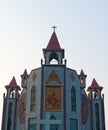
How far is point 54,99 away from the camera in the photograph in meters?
33.5

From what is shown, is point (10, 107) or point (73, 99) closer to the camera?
point (73, 99)

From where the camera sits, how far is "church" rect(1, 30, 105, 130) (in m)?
33.2

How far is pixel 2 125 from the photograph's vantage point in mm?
36031

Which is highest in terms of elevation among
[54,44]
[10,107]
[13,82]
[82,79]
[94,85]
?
[54,44]

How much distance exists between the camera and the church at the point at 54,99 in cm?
3319

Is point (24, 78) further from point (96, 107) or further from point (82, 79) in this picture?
point (96, 107)

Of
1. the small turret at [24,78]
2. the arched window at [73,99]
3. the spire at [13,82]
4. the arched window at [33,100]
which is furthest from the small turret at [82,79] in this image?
the spire at [13,82]

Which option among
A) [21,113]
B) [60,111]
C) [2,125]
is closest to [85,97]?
[60,111]

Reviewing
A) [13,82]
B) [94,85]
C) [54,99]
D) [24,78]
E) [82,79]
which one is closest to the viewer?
[54,99]

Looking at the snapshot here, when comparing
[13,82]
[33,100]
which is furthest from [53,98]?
[13,82]

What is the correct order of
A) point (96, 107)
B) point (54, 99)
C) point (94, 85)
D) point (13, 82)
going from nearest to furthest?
point (54, 99)
point (96, 107)
point (94, 85)
point (13, 82)

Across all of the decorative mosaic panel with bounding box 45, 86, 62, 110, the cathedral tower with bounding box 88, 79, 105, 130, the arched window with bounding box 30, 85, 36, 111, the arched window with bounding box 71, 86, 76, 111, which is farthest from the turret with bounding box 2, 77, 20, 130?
the cathedral tower with bounding box 88, 79, 105, 130

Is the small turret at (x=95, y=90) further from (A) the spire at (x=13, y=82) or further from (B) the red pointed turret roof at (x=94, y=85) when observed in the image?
(A) the spire at (x=13, y=82)

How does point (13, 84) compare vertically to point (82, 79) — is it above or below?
below
